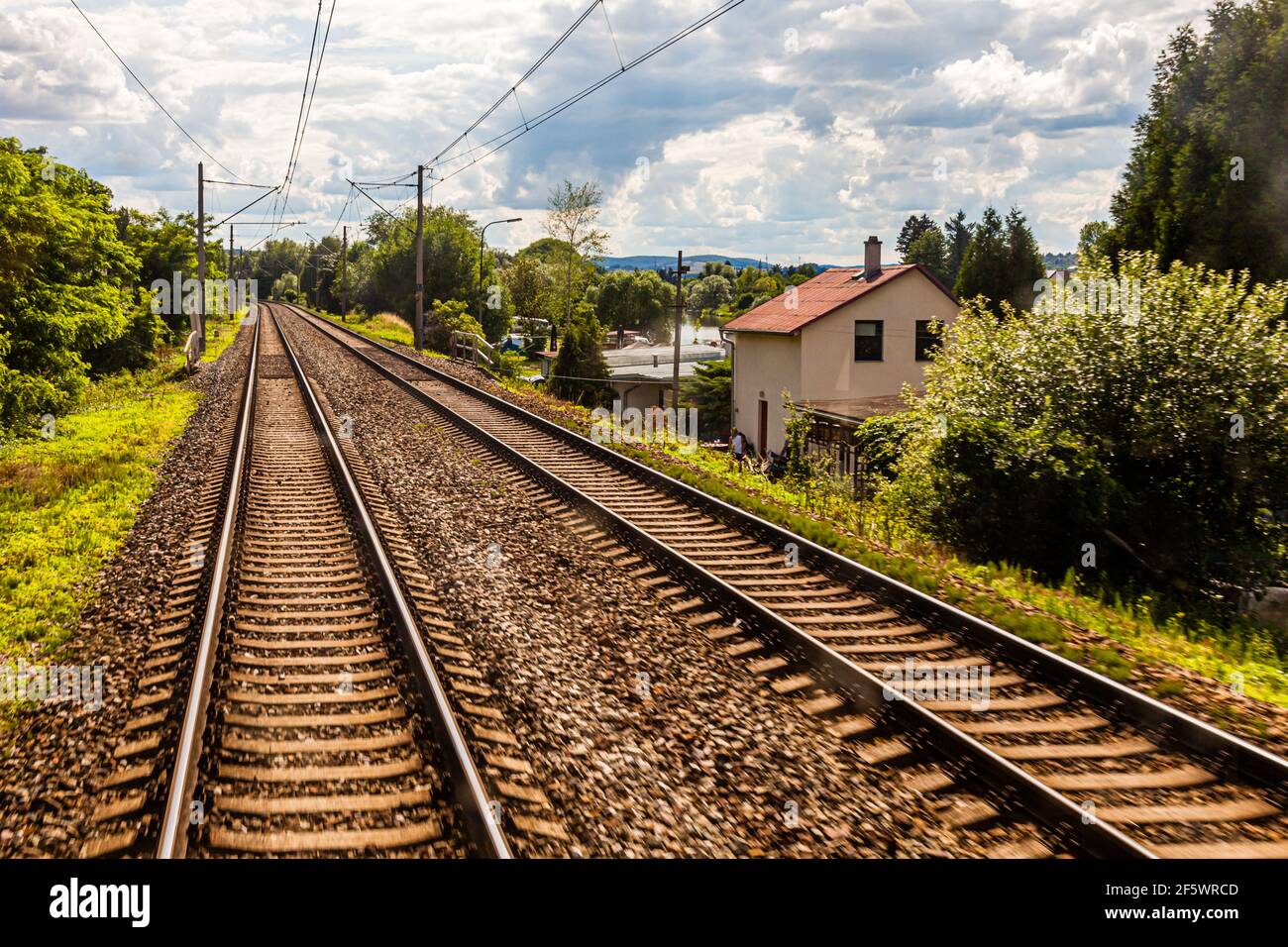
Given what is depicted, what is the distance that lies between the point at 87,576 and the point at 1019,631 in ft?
30.4

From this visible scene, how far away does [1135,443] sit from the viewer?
39.6ft

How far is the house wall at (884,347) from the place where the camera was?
31.3 meters

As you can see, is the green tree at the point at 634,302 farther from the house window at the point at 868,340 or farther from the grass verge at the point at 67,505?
the grass verge at the point at 67,505

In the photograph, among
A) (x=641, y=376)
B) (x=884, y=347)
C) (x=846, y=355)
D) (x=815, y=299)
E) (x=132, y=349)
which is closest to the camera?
(x=846, y=355)

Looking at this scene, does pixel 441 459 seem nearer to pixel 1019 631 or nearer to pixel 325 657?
pixel 325 657

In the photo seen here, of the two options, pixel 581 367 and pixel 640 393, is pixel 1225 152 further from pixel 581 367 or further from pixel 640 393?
pixel 640 393

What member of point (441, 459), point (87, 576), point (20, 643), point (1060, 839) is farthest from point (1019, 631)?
point (441, 459)

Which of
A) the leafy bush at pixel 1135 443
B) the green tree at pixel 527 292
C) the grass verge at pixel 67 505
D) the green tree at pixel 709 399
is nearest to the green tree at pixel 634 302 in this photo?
the green tree at pixel 527 292

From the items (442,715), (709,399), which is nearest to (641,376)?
(709,399)

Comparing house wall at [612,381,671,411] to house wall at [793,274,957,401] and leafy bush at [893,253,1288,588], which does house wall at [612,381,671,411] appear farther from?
leafy bush at [893,253,1288,588]

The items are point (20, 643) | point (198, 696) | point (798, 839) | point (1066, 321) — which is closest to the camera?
point (798, 839)

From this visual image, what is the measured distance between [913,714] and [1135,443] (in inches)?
300

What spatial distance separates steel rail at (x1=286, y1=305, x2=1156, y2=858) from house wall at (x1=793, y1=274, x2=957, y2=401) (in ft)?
68.8

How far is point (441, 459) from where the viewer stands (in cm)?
1598
